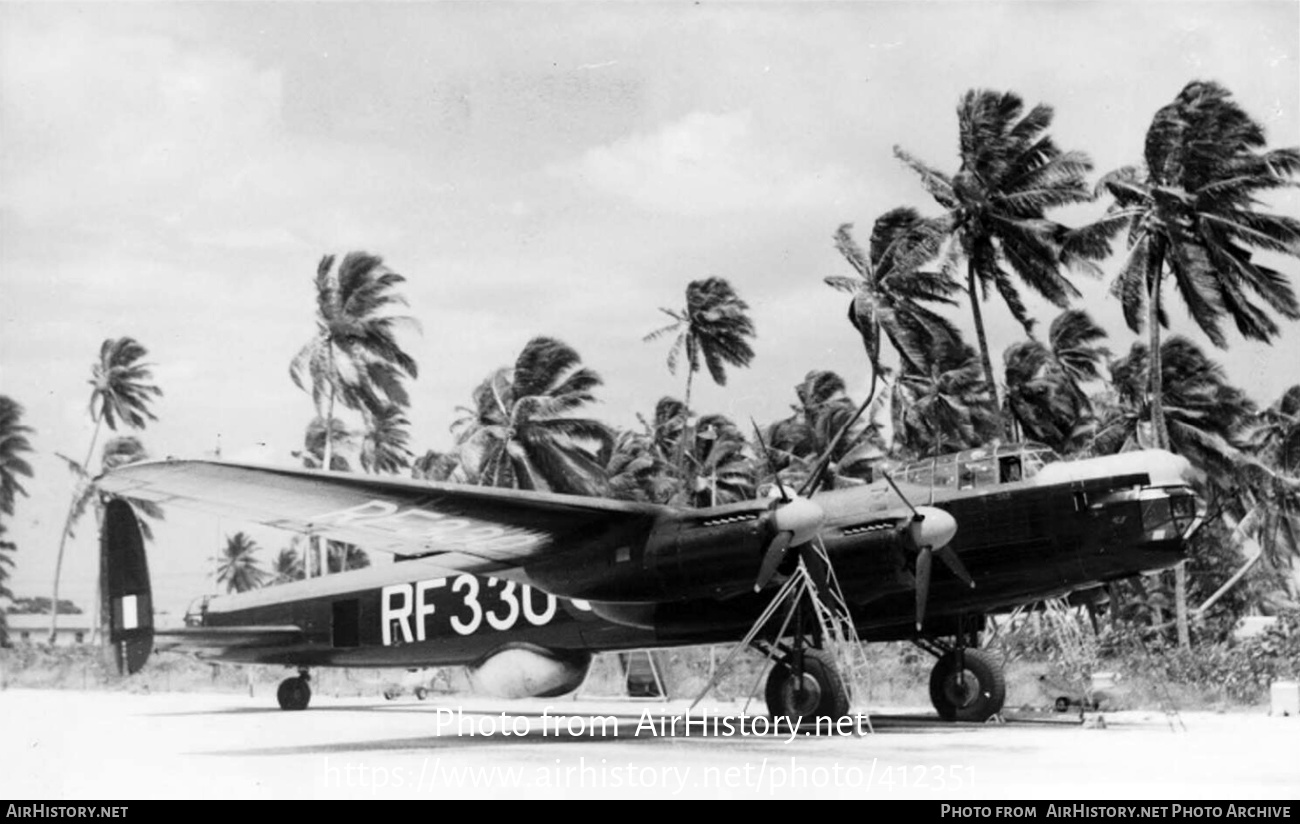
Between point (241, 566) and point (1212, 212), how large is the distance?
108427mm

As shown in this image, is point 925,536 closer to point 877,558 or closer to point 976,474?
point 877,558

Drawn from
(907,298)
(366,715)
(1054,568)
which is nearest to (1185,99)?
(907,298)

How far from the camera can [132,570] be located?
60.7ft

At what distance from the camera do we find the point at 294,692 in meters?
22.1

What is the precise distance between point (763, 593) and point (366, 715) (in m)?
8.97

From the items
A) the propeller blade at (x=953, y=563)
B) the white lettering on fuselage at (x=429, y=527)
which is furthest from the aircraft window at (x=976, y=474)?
the white lettering on fuselage at (x=429, y=527)

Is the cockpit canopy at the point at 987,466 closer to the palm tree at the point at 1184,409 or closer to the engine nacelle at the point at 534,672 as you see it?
the engine nacelle at the point at 534,672

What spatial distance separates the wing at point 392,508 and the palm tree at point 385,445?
104 feet

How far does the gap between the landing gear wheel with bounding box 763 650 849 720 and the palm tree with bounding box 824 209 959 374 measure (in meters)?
16.0

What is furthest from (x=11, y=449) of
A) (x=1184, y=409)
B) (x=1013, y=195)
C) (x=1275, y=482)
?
(x=1275, y=482)

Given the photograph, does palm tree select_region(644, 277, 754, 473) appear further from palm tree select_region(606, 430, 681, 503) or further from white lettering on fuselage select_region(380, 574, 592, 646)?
white lettering on fuselage select_region(380, 574, 592, 646)

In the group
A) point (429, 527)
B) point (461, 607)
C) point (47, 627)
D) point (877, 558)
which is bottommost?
point (47, 627)

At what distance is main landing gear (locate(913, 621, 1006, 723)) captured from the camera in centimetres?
1609
